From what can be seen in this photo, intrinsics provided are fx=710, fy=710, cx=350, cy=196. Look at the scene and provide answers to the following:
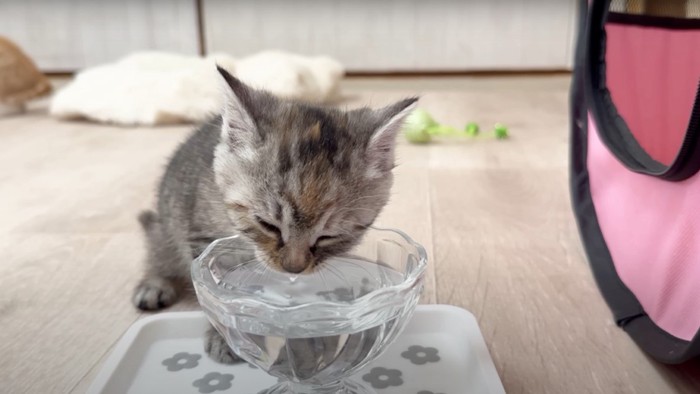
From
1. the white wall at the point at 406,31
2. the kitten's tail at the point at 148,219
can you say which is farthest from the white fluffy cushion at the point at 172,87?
the kitten's tail at the point at 148,219

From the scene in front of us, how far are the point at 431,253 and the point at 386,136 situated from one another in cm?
47

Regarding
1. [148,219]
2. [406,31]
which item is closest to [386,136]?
[148,219]

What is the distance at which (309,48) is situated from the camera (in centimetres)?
338

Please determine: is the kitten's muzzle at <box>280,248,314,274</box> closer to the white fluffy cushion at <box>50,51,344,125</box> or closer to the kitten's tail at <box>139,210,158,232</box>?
the kitten's tail at <box>139,210,158,232</box>

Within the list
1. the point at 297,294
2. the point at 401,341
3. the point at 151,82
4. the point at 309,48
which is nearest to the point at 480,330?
the point at 401,341

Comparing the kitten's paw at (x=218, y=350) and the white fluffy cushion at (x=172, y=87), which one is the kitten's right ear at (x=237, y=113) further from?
the white fluffy cushion at (x=172, y=87)

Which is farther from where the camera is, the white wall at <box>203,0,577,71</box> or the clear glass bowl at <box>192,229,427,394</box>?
the white wall at <box>203,0,577,71</box>

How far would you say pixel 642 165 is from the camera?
3.67ft

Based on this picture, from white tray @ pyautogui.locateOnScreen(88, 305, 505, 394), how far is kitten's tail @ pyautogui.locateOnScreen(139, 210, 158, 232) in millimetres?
327

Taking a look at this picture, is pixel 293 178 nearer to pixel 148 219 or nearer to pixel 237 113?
pixel 237 113

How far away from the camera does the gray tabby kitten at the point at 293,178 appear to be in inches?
35.4

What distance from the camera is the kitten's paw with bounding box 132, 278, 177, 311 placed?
1.17 metres

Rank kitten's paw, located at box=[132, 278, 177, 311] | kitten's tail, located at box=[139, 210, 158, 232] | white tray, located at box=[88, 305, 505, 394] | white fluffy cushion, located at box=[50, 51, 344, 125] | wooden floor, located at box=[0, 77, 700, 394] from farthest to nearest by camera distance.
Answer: white fluffy cushion, located at box=[50, 51, 344, 125]
kitten's tail, located at box=[139, 210, 158, 232]
kitten's paw, located at box=[132, 278, 177, 311]
wooden floor, located at box=[0, 77, 700, 394]
white tray, located at box=[88, 305, 505, 394]

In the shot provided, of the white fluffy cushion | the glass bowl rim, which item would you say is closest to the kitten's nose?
the glass bowl rim
